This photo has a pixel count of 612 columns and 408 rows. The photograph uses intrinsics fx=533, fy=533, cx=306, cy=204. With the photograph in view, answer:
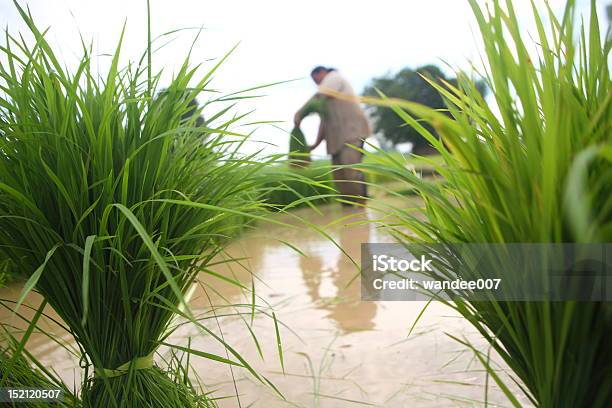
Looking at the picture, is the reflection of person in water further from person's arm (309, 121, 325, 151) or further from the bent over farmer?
person's arm (309, 121, 325, 151)

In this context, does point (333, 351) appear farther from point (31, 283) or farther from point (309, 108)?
point (309, 108)

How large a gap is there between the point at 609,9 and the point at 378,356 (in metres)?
0.96

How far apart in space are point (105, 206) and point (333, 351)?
0.86 metres

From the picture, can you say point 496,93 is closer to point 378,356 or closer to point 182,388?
point 182,388

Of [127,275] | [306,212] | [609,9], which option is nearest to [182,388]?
[127,275]

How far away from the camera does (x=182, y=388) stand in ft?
2.92

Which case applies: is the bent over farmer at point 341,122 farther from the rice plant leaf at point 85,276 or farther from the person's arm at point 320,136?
the rice plant leaf at point 85,276

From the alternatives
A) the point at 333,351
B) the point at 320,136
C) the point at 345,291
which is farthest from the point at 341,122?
the point at 333,351

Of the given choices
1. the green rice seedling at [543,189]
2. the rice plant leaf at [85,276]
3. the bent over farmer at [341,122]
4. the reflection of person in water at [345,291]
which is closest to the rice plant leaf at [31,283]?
the rice plant leaf at [85,276]

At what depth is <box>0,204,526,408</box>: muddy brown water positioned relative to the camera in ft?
3.64

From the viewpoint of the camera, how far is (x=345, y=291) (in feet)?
6.89

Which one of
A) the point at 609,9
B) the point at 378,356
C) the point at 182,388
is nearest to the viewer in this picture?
the point at 609,9

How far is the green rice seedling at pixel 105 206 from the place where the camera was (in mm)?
744

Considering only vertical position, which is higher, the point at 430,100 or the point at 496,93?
the point at 430,100
